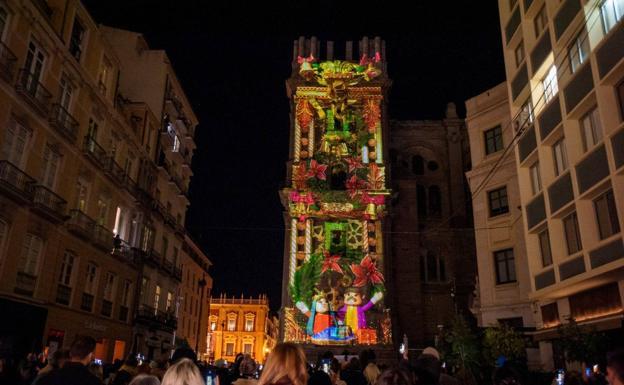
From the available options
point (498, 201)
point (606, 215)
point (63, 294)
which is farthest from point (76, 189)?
point (606, 215)

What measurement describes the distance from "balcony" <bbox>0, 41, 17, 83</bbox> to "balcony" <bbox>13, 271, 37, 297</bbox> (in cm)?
679

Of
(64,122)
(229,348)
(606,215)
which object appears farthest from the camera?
(229,348)

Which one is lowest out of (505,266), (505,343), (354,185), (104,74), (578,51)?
(505,343)

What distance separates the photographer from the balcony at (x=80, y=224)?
68.9 ft

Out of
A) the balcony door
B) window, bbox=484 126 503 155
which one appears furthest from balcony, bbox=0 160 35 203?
window, bbox=484 126 503 155

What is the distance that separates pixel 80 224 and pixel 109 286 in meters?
5.34

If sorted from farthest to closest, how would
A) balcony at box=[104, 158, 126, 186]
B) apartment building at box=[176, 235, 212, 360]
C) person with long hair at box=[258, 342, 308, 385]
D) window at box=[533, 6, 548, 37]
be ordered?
apartment building at box=[176, 235, 212, 360] < balcony at box=[104, 158, 126, 186] < window at box=[533, 6, 548, 37] < person with long hair at box=[258, 342, 308, 385]

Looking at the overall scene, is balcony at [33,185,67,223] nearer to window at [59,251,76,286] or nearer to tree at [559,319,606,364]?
window at [59,251,76,286]

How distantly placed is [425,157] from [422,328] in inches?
557

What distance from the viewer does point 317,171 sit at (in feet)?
125

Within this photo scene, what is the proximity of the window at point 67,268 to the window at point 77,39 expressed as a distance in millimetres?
8599

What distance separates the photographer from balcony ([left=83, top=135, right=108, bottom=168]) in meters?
22.4

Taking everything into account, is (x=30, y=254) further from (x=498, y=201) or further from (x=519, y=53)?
(x=519, y=53)

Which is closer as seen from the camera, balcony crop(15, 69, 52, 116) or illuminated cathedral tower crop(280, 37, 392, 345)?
balcony crop(15, 69, 52, 116)
